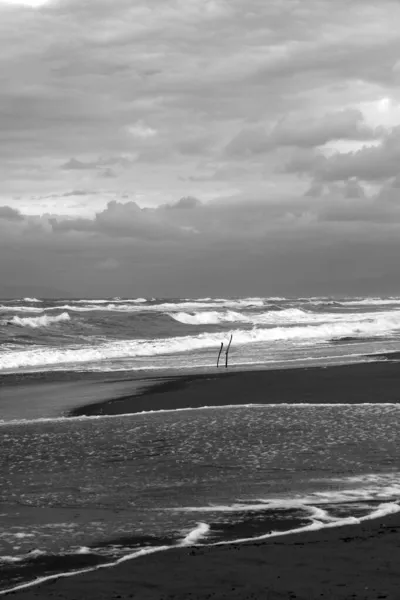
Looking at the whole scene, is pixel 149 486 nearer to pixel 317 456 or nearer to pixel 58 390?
pixel 317 456

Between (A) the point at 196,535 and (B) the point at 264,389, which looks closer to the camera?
(A) the point at 196,535

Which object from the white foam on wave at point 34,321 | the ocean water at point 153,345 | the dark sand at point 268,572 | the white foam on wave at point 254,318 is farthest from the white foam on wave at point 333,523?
the white foam on wave at point 254,318

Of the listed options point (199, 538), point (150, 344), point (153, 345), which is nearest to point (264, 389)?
point (199, 538)

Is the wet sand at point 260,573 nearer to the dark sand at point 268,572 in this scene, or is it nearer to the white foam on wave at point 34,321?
the dark sand at point 268,572

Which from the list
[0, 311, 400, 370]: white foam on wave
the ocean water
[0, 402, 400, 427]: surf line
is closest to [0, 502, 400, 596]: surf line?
[0, 402, 400, 427]: surf line

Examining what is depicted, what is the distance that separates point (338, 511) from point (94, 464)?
13.8 feet

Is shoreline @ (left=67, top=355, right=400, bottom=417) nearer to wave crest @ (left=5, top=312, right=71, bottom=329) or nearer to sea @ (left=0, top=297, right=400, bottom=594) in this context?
sea @ (left=0, top=297, right=400, bottom=594)

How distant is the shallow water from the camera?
7910 millimetres

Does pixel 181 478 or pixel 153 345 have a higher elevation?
pixel 153 345

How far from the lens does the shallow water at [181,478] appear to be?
7910mm

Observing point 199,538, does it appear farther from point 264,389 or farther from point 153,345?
point 153,345

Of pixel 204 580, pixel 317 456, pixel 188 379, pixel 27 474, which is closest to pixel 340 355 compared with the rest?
pixel 188 379

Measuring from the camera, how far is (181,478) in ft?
34.0

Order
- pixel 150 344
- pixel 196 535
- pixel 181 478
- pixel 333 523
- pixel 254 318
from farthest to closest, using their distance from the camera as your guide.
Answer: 1. pixel 254 318
2. pixel 150 344
3. pixel 181 478
4. pixel 333 523
5. pixel 196 535
